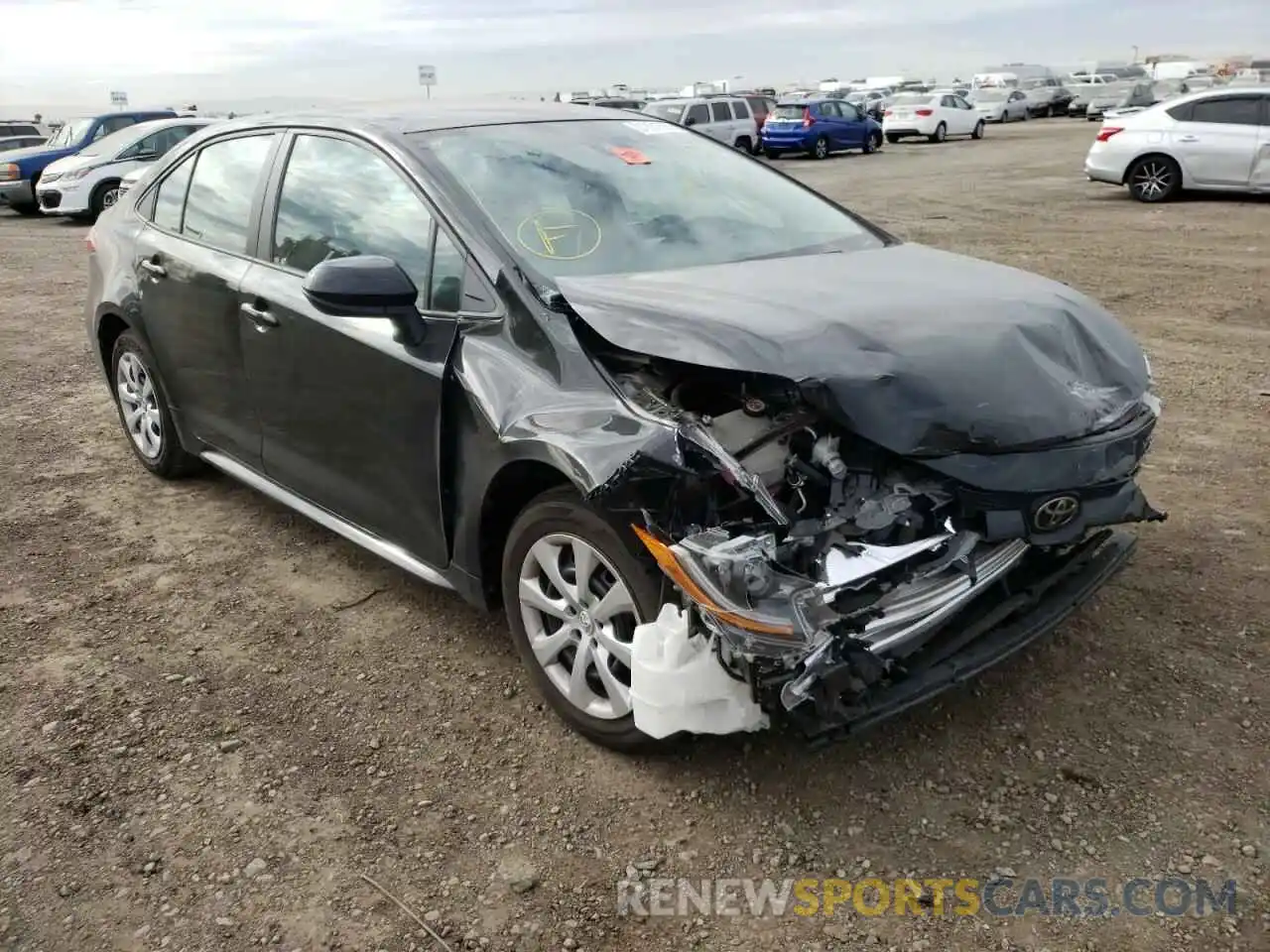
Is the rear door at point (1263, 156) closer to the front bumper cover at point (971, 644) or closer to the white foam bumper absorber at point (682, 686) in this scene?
the front bumper cover at point (971, 644)

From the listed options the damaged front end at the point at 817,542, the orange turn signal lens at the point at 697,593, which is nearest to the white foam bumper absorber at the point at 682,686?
the damaged front end at the point at 817,542

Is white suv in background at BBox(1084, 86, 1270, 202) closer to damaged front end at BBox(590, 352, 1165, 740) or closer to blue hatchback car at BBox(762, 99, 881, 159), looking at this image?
blue hatchback car at BBox(762, 99, 881, 159)

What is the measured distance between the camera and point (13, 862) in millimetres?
2686

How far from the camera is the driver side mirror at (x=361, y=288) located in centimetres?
301

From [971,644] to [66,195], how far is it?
16633 mm

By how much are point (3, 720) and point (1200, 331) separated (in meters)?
7.48

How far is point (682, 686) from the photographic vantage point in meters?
2.58

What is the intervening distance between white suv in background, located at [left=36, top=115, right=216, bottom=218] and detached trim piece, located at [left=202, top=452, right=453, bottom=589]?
13.1m

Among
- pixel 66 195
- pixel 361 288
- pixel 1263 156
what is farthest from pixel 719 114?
pixel 361 288

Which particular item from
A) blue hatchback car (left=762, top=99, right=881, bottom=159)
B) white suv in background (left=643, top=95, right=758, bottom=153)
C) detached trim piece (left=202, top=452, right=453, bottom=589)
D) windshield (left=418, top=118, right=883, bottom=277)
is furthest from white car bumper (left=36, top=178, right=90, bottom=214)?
blue hatchback car (left=762, top=99, right=881, bottom=159)

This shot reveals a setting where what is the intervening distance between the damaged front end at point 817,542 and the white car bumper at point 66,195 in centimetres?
1572

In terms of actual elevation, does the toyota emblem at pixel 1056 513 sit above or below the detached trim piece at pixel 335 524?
above

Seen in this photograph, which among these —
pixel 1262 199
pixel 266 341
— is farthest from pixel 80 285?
pixel 1262 199

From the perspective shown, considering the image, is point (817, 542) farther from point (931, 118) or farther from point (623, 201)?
point (931, 118)
